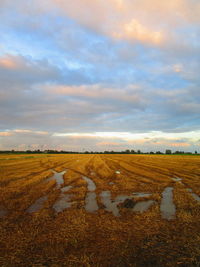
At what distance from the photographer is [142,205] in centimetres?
1148

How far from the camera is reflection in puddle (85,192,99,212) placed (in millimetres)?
10584

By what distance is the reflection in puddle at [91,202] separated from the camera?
10.6 meters

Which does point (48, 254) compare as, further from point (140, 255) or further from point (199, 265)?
point (199, 265)

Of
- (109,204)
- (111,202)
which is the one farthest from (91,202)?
(111,202)

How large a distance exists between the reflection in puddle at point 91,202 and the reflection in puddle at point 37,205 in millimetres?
3185

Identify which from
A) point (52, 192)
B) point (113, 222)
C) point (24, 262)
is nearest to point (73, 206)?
point (113, 222)

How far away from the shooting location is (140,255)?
19.7ft

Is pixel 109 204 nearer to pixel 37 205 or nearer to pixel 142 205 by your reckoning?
pixel 142 205

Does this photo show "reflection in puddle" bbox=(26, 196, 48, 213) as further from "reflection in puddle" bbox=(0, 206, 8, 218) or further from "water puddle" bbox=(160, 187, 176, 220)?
"water puddle" bbox=(160, 187, 176, 220)

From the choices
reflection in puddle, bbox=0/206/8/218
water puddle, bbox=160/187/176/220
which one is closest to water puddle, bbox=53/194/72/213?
reflection in puddle, bbox=0/206/8/218

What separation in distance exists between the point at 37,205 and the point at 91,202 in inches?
149

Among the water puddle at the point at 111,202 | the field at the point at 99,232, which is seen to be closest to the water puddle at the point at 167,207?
the field at the point at 99,232

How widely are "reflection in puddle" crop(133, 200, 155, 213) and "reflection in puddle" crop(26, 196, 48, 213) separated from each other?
6.39 metres

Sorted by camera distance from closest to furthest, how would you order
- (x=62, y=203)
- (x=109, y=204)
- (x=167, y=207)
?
(x=167, y=207)
(x=109, y=204)
(x=62, y=203)
